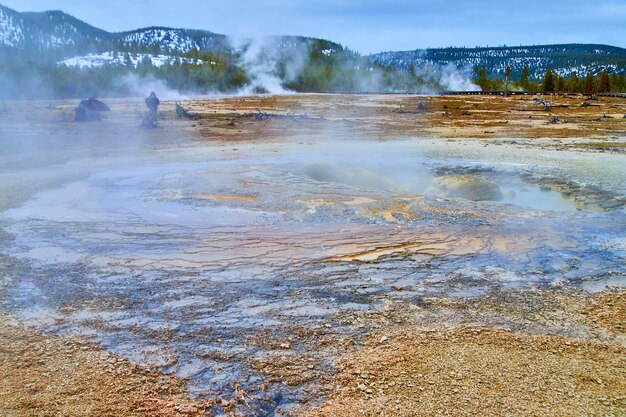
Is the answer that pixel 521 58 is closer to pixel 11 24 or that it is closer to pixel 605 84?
pixel 605 84

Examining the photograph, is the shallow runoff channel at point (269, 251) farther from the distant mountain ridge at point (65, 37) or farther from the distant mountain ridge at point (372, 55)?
the distant mountain ridge at point (65, 37)

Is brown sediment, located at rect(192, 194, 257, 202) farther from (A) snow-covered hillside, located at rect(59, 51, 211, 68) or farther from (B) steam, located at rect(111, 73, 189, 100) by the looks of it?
(A) snow-covered hillside, located at rect(59, 51, 211, 68)

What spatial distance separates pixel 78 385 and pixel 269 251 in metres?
2.94

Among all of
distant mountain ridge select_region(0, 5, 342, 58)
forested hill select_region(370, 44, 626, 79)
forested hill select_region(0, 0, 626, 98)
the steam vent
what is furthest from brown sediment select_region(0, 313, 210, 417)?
forested hill select_region(370, 44, 626, 79)

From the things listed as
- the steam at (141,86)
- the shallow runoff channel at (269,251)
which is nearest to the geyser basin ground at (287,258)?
the shallow runoff channel at (269,251)

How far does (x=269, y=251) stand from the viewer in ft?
19.9

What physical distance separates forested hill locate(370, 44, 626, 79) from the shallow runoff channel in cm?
14210

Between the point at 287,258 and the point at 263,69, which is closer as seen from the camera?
the point at 287,258

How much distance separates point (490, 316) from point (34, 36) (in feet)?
641

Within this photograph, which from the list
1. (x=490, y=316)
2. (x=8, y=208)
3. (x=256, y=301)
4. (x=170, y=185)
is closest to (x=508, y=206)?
(x=490, y=316)

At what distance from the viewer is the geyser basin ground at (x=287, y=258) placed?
3.93 m

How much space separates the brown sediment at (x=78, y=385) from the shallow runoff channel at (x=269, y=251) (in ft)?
0.50

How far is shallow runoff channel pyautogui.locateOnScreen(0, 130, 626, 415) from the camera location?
4.01 meters

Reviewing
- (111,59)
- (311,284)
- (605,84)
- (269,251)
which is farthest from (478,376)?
(111,59)
